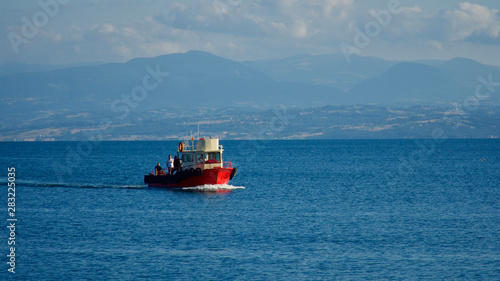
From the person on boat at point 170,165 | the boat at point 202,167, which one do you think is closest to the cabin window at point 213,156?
the boat at point 202,167

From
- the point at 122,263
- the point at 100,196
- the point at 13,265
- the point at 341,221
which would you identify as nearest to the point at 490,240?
the point at 341,221

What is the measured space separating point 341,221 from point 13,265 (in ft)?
96.3

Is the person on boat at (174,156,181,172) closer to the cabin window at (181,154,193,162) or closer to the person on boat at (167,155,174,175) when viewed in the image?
the cabin window at (181,154,193,162)

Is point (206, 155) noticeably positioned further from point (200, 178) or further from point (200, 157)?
point (200, 178)

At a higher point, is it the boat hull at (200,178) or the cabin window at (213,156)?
the cabin window at (213,156)

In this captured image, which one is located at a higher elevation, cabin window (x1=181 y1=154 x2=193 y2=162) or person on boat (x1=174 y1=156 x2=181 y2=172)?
cabin window (x1=181 y1=154 x2=193 y2=162)

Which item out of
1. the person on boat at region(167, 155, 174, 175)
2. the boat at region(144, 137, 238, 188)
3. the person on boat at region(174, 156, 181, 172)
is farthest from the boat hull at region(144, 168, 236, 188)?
the person on boat at region(167, 155, 174, 175)

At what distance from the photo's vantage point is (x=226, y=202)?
68312 millimetres

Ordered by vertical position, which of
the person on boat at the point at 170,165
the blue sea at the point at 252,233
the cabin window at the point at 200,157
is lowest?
the blue sea at the point at 252,233

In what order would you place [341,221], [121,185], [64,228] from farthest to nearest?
[121,185], [341,221], [64,228]

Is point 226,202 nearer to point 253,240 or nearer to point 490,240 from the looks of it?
point 253,240

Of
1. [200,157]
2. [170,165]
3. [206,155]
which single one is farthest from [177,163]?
[170,165]

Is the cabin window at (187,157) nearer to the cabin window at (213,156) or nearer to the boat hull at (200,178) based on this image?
the boat hull at (200,178)

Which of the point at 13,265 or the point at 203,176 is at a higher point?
the point at 203,176
